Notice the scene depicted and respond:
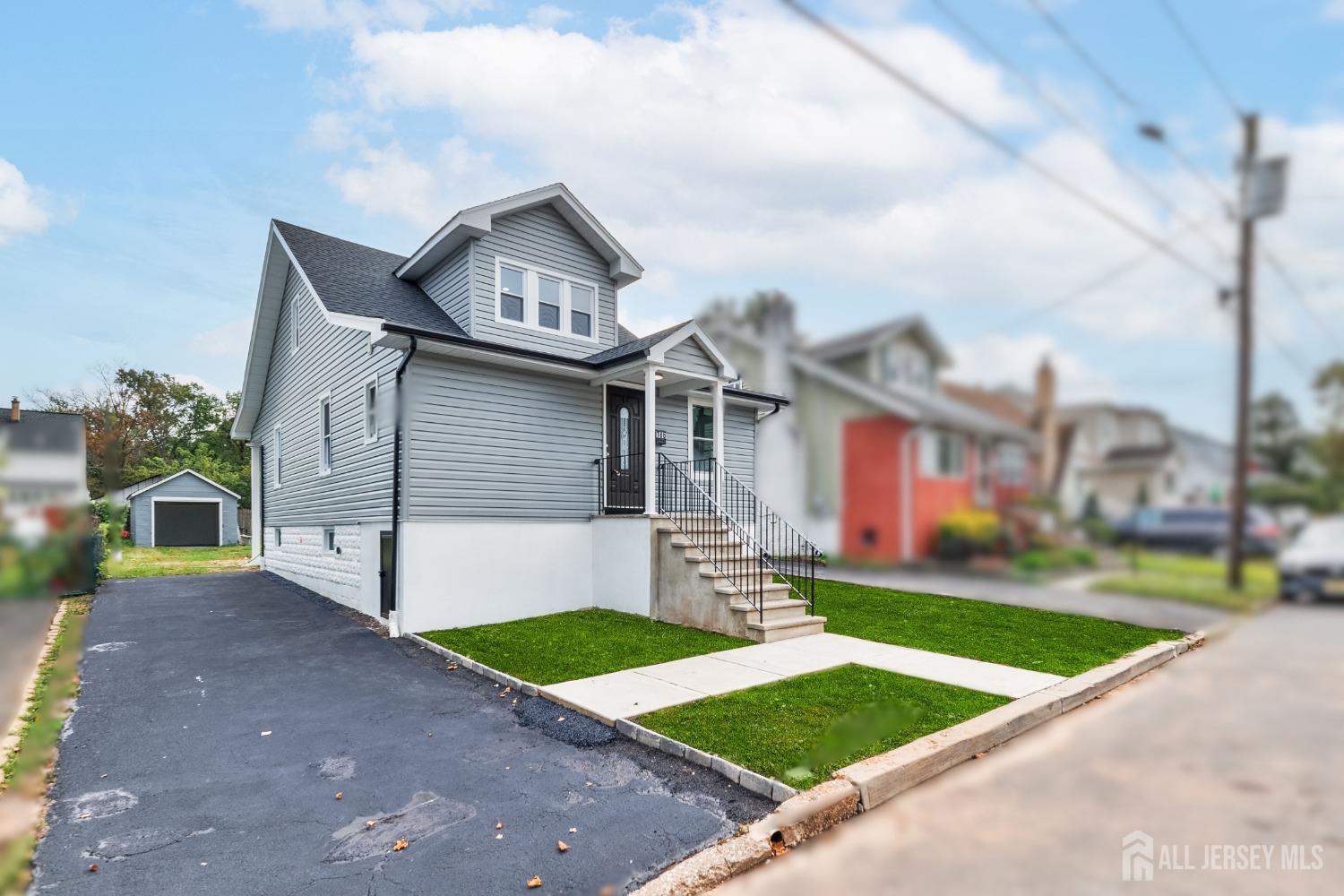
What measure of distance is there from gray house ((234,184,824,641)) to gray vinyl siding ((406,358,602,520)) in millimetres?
27

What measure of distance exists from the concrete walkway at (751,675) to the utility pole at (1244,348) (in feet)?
18.9

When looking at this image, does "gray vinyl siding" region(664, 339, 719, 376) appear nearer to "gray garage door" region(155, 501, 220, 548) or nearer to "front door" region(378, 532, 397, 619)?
"front door" region(378, 532, 397, 619)

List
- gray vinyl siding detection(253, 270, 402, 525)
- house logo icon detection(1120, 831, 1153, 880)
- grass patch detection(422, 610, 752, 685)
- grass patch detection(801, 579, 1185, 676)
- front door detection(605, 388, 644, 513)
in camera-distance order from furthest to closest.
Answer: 1. front door detection(605, 388, 644, 513)
2. gray vinyl siding detection(253, 270, 402, 525)
3. grass patch detection(422, 610, 752, 685)
4. grass patch detection(801, 579, 1185, 676)
5. house logo icon detection(1120, 831, 1153, 880)

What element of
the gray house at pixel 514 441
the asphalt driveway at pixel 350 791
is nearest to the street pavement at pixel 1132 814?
the asphalt driveway at pixel 350 791

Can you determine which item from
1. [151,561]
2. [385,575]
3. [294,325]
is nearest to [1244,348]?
[151,561]

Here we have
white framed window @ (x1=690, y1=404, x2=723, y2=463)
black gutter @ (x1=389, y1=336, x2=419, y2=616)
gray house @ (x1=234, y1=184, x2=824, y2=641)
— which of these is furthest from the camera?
white framed window @ (x1=690, y1=404, x2=723, y2=463)

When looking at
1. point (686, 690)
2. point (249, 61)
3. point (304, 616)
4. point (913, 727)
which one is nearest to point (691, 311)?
point (249, 61)

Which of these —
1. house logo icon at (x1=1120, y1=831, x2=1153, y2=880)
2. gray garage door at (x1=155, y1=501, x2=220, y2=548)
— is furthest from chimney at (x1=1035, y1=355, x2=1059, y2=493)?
house logo icon at (x1=1120, y1=831, x2=1153, y2=880)

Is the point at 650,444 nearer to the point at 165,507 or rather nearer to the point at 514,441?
the point at 514,441

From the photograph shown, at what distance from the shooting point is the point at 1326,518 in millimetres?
817

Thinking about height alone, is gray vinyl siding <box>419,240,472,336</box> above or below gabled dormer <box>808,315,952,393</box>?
above

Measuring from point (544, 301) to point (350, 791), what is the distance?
30.2 ft

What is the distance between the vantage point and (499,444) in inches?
446

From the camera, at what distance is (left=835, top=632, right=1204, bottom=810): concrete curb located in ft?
15.6
